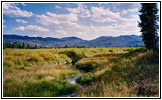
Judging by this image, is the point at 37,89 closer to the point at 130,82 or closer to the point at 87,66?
the point at 130,82

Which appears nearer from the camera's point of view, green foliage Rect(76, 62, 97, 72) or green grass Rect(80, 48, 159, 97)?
green grass Rect(80, 48, 159, 97)

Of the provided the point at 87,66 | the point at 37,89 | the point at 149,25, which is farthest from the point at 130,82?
the point at 149,25

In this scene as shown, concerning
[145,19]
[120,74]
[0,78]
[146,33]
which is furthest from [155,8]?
[0,78]

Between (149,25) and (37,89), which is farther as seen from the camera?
(149,25)

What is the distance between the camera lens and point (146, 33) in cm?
2420

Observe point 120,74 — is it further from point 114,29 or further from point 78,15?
point 78,15

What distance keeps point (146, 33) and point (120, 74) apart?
1230cm

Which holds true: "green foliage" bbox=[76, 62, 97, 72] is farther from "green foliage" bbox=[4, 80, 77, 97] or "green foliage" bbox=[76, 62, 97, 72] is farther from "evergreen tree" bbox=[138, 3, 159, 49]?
"green foliage" bbox=[4, 80, 77, 97]

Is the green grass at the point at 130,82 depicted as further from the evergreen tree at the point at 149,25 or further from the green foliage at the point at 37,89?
the evergreen tree at the point at 149,25

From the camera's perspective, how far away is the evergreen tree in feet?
72.8

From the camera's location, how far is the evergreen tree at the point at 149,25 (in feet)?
72.8

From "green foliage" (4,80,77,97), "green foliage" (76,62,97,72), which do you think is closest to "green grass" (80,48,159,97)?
"green foliage" (4,80,77,97)

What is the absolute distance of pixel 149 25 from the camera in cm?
2364

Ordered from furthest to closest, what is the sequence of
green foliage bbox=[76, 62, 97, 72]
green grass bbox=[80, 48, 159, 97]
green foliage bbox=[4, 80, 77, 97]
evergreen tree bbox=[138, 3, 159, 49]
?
1. green foliage bbox=[76, 62, 97, 72]
2. evergreen tree bbox=[138, 3, 159, 49]
3. green foliage bbox=[4, 80, 77, 97]
4. green grass bbox=[80, 48, 159, 97]
